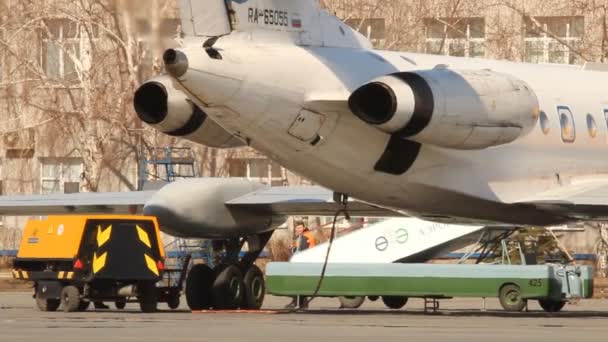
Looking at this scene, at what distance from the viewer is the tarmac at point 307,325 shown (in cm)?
1772

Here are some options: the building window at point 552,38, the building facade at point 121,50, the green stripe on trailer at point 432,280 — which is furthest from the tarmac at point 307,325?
the building window at point 552,38

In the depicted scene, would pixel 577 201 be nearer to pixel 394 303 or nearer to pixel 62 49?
pixel 394 303

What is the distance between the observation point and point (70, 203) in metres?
27.4

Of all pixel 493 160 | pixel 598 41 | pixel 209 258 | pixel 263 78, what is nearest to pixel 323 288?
pixel 493 160

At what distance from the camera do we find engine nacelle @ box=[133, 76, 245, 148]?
74.8 ft

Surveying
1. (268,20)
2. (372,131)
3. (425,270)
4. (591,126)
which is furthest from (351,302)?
(268,20)

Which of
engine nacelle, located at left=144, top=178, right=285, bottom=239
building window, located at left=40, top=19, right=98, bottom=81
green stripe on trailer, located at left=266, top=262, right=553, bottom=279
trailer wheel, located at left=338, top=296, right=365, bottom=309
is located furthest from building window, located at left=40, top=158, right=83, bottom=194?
green stripe on trailer, located at left=266, top=262, right=553, bottom=279

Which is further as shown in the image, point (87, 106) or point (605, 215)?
point (87, 106)

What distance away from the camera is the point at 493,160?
24.5 m

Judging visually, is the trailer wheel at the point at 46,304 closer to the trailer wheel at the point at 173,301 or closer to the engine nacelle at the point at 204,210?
the trailer wheel at the point at 173,301

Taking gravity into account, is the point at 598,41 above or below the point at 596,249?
above

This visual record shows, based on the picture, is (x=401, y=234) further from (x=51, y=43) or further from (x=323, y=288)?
(x=51, y=43)

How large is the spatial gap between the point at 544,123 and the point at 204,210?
5592 millimetres

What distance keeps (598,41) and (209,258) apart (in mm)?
14117
